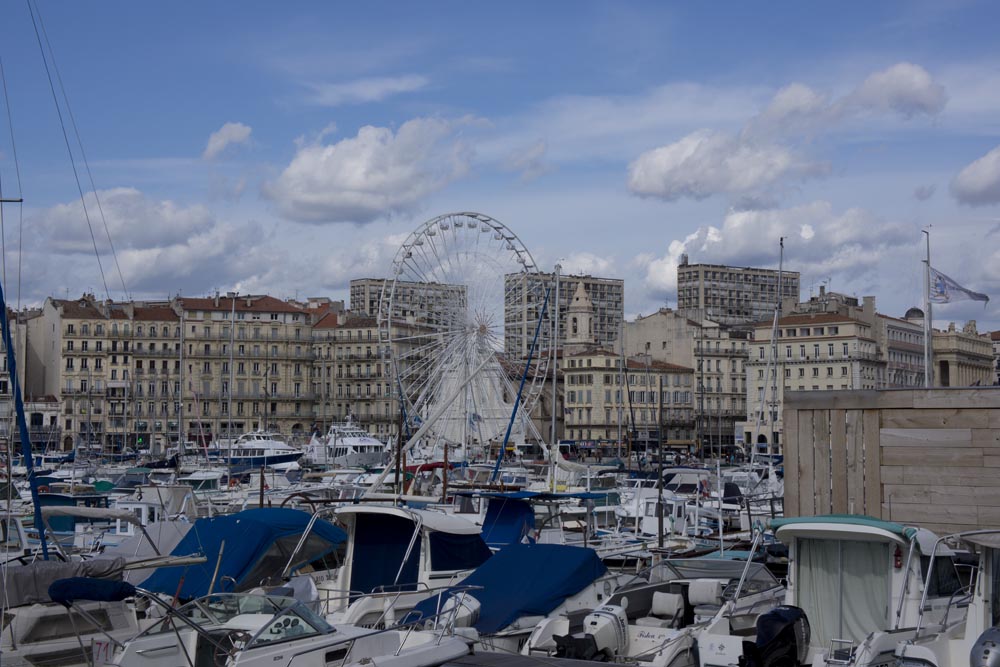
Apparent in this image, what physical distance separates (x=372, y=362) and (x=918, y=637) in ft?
327

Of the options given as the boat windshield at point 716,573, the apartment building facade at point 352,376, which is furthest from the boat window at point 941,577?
the apartment building facade at point 352,376

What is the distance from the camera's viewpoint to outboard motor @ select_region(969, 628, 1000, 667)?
521 inches

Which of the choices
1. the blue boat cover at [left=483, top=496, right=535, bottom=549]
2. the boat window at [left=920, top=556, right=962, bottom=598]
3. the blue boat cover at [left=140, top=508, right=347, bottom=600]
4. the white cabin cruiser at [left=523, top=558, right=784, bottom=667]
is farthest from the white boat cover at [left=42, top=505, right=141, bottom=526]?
the boat window at [left=920, top=556, right=962, bottom=598]

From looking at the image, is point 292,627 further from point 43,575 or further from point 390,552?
point 390,552

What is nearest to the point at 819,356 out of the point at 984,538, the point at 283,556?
the point at 283,556

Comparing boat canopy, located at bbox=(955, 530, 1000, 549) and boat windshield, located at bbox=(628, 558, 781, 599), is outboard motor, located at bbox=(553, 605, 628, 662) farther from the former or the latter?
boat canopy, located at bbox=(955, 530, 1000, 549)

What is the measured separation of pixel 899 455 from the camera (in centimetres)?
1997

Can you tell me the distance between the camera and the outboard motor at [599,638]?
1558cm

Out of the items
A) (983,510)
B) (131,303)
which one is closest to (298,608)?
(983,510)

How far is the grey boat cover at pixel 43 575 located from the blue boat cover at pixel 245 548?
3.65 meters

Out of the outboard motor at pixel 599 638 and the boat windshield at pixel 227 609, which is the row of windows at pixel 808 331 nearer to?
the outboard motor at pixel 599 638

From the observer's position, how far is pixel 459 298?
50.4 meters

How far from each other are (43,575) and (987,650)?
36.2 feet

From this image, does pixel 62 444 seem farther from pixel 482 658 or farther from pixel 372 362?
pixel 482 658
